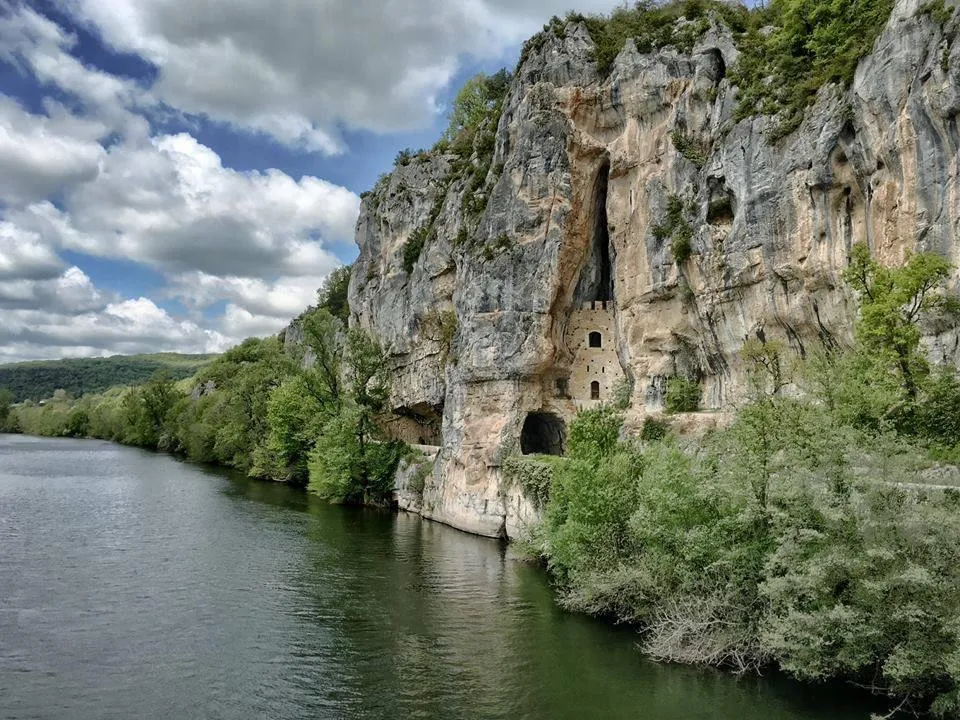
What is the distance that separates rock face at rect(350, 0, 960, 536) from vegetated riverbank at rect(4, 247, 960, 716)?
2.16 m

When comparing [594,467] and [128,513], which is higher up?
[594,467]

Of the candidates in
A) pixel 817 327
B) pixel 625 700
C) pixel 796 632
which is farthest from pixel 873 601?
pixel 817 327

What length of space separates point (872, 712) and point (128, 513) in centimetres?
3368

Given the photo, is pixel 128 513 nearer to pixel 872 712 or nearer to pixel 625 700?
pixel 625 700

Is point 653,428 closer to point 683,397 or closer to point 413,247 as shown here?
point 683,397

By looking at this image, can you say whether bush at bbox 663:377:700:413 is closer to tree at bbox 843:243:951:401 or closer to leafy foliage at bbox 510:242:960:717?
leafy foliage at bbox 510:242:960:717

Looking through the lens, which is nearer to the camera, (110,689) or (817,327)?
(110,689)

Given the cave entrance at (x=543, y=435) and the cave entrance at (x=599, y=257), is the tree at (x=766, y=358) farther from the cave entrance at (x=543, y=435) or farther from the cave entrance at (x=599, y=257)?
the cave entrance at (x=543, y=435)

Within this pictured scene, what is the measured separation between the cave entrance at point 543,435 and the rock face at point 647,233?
19 centimetres

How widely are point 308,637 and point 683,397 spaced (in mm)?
19257

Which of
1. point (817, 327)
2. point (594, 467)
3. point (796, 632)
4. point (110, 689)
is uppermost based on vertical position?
point (817, 327)

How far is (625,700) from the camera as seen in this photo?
14.6 metres

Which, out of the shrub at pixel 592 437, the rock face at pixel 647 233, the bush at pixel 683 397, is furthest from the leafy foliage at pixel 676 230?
the shrub at pixel 592 437

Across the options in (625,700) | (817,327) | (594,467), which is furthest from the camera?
(817,327)
